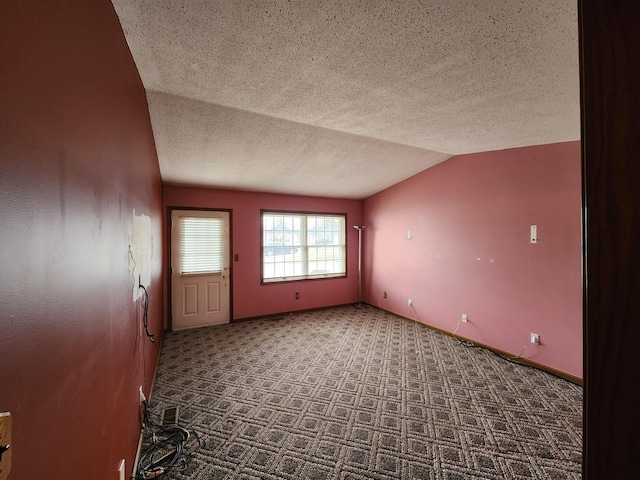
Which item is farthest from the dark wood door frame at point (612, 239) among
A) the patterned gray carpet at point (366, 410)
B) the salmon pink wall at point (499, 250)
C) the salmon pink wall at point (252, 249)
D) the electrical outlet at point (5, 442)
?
the salmon pink wall at point (252, 249)

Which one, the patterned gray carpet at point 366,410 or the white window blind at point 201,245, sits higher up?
the white window blind at point 201,245

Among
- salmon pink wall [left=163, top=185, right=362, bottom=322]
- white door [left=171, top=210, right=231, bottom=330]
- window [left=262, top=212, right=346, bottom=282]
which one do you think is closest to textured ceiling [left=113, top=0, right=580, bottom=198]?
salmon pink wall [left=163, top=185, right=362, bottom=322]

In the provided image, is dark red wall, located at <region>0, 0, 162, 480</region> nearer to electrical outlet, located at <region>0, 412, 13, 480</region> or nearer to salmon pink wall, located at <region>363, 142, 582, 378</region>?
electrical outlet, located at <region>0, 412, 13, 480</region>

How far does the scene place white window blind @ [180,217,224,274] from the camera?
4096 millimetres

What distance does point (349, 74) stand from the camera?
1689 mm

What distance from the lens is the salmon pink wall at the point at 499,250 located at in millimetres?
2643

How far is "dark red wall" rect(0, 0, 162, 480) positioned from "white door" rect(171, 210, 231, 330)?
117 inches

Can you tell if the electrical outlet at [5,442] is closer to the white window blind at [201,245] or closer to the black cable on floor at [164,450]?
the black cable on floor at [164,450]

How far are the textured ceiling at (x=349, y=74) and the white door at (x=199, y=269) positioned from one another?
1.21 meters

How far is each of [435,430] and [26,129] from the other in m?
2.64

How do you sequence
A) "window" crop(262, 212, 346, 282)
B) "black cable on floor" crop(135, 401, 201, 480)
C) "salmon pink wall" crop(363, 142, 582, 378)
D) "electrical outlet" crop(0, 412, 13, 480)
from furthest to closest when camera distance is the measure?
"window" crop(262, 212, 346, 282), "salmon pink wall" crop(363, 142, 582, 378), "black cable on floor" crop(135, 401, 201, 480), "electrical outlet" crop(0, 412, 13, 480)

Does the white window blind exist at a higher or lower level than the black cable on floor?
higher

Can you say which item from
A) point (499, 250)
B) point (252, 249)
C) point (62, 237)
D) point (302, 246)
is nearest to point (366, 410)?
point (62, 237)

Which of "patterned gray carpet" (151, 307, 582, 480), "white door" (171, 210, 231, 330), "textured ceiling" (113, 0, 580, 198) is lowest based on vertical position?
"patterned gray carpet" (151, 307, 582, 480)
